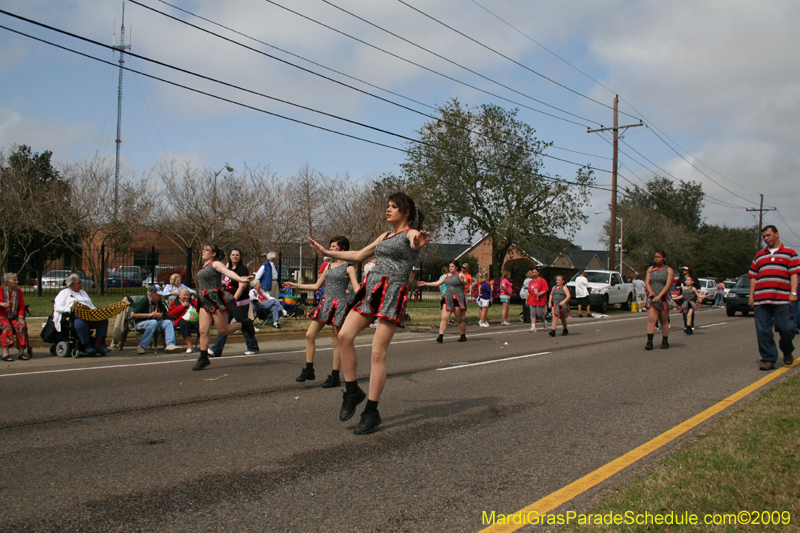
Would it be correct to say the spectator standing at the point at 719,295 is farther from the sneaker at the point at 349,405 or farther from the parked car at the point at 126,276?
the sneaker at the point at 349,405

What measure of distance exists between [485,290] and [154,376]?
12.1 m

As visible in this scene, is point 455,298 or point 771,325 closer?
point 771,325

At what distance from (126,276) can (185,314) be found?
1778 centimetres

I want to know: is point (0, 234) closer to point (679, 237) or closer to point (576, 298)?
point (576, 298)

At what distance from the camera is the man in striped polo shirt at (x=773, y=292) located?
8195 millimetres

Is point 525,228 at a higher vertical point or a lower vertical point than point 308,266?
higher

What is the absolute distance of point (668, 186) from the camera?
96.0 meters

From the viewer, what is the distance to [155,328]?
37.4 feet

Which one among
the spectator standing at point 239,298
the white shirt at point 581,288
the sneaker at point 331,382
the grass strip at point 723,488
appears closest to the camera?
the grass strip at point 723,488

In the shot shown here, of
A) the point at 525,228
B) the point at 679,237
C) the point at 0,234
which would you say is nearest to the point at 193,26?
the point at 0,234

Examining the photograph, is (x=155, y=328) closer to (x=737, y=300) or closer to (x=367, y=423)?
(x=367, y=423)

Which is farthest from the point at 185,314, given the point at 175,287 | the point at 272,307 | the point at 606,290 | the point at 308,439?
the point at 606,290

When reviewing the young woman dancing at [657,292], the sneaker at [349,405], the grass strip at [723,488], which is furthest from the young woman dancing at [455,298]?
the grass strip at [723,488]

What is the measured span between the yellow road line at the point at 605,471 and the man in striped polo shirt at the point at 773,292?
8.89ft
